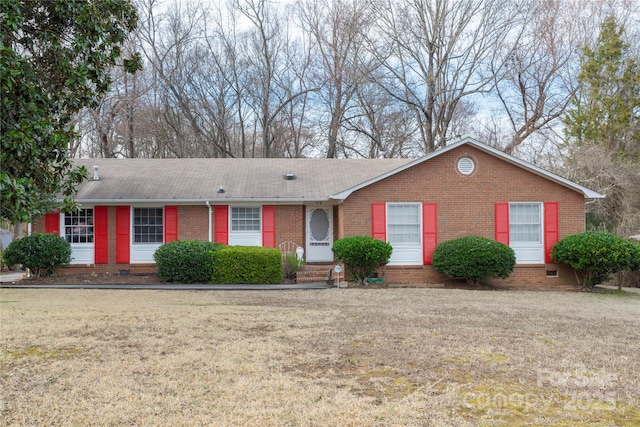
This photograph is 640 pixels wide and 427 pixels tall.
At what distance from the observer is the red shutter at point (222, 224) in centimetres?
1761

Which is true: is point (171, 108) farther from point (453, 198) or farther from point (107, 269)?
point (453, 198)

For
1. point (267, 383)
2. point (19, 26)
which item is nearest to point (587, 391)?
point (267, 383)

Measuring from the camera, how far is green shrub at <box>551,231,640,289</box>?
589 inches

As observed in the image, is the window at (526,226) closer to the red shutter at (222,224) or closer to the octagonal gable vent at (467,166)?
the octagonal gable vent at (467,166)

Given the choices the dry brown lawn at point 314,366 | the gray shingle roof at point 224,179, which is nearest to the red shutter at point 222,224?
the gray shingle roof at point 224,179

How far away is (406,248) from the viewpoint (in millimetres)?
16438

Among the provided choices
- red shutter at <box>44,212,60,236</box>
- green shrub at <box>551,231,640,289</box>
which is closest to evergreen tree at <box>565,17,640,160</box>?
green shrub at <box>551,231,640,289</box>

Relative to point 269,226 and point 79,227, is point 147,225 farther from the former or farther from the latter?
point 269,226

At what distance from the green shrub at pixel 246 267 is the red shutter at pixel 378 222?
3.10 metres

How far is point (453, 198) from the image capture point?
648 inches

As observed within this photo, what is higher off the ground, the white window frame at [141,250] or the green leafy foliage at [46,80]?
the green leafy foliage at [46,80]

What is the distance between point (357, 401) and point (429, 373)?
1.29 meters

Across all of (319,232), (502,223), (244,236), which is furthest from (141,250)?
(502,223)

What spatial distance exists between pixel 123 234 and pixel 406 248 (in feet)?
30.1
